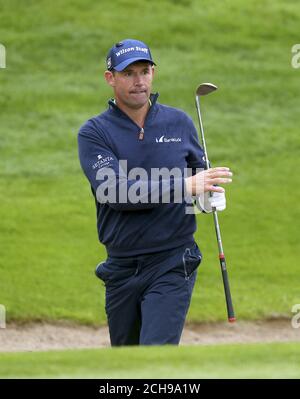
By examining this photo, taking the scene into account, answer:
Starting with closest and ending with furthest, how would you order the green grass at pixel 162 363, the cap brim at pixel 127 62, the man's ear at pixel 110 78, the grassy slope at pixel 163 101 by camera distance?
the green grass at pixel 162 363
the cap brim at pixel 127 62
the man's ear at pixel 110 78
the grassy slope at pixel 163 101

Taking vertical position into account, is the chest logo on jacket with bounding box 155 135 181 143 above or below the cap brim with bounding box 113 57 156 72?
below

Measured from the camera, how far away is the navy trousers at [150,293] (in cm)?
831

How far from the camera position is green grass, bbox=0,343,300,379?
6.45 metres

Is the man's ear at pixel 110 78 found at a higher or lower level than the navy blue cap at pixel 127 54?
lower

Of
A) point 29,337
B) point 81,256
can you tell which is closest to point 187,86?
point 81,256

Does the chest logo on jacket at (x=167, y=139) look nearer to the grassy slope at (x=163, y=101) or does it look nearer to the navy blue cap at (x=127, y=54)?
the navy blue cap at (x=127, y=54)

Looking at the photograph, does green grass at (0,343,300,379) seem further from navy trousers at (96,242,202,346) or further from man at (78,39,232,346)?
Result: man at (78,39,232,346)

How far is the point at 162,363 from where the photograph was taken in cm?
670

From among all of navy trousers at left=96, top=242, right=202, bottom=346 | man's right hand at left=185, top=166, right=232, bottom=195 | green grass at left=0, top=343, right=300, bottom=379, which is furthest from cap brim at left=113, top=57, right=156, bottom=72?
green grass at left=0, top=343, right=300, bottom=379

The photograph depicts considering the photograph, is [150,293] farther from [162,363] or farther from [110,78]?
[162,363]

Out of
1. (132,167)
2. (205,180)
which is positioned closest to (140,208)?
(132,167)

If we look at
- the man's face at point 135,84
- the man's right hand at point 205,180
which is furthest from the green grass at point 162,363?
the man's face at point 135,84

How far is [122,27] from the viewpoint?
81.3 feet

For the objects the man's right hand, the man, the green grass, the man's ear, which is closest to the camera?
the green grass
